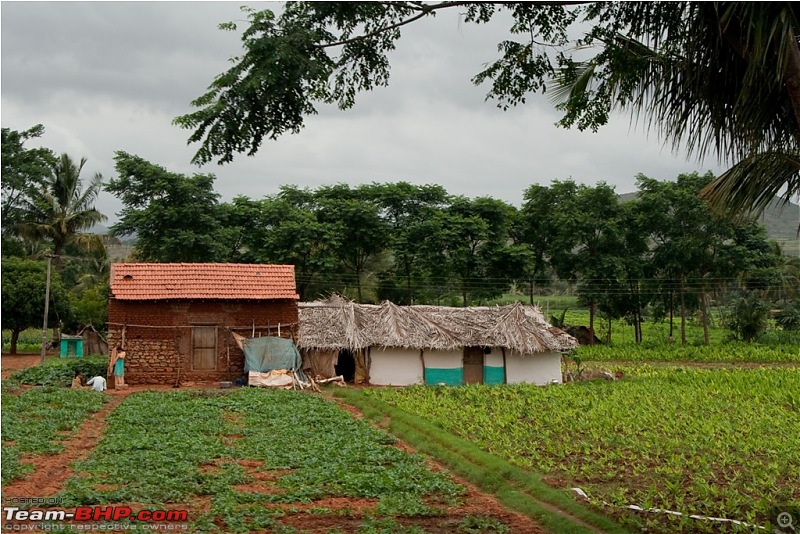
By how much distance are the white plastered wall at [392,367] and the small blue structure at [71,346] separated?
17.9 metres

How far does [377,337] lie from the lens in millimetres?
27312

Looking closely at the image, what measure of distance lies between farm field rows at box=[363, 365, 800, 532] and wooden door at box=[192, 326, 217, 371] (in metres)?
Result: 5.51

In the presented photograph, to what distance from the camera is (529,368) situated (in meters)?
28.6

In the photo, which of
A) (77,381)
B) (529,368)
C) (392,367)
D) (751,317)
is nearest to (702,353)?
(751,317)

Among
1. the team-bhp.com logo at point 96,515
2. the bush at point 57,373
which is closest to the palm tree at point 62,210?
the bush at point 57,373

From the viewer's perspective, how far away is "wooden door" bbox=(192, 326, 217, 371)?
1036 inches

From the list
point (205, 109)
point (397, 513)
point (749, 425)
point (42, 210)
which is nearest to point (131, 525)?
point (397, 513)

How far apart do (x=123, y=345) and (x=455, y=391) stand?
1064cm

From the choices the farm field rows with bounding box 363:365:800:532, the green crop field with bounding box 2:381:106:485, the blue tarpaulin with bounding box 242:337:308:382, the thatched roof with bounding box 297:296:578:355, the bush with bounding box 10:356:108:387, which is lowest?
the farm field rows with bounding box 363:365:800:532

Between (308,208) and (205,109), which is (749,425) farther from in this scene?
(308,208)

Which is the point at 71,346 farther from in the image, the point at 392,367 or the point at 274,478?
the point at 274,478

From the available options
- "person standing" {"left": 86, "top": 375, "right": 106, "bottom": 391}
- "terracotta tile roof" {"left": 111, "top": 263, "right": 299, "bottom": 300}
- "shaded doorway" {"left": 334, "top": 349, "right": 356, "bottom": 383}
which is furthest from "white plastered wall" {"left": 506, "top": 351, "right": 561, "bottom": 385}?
"person standing" {"left": 86, "top": 375, "right": 106, "bottom": 391}

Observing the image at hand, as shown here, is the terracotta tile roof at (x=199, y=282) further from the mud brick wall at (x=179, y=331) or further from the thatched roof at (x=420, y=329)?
the thatched roof at (x=420, y=329)

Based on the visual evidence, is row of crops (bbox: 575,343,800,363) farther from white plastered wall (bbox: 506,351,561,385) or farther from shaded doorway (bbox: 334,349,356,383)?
shaded doorway (bbox: 334,349,356,383)
